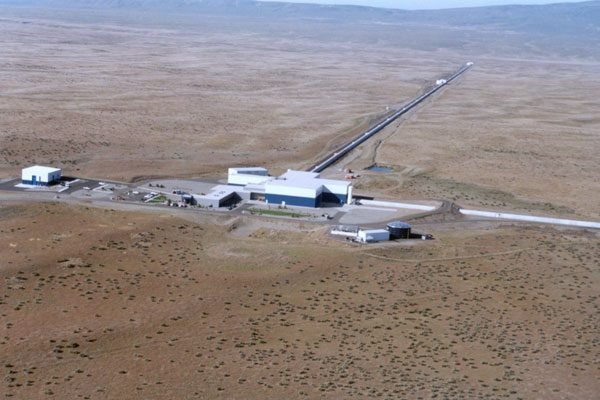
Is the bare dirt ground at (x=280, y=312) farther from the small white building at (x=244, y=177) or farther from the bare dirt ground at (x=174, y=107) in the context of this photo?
the bare dirt ground at (x=174, y=107)

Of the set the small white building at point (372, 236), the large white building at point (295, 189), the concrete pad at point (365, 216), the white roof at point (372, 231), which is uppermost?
the large white building at point (295, 189)

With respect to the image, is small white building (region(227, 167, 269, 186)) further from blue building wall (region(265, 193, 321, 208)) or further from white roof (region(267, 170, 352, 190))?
blue building wall (region(265, 193, 321, 208))

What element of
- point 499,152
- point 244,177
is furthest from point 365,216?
point 499,152

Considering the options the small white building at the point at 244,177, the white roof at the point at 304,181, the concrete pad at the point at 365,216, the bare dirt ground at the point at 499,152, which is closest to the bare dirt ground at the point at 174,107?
the small white building at the point at 244,177

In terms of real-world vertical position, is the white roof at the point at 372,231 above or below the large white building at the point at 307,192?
below

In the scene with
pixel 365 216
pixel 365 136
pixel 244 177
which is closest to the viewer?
pixel 365 216

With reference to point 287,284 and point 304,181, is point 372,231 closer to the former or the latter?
point 287,284

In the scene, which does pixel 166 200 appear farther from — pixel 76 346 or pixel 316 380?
pixel 316 380
